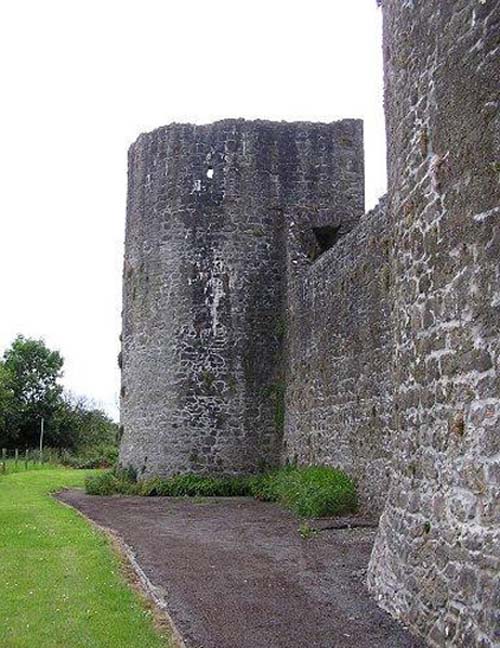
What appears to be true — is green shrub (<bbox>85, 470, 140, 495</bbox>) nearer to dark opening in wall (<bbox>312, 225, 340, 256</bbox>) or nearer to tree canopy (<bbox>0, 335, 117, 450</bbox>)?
dark opening in wall (<bbox>312, 225, 340, 256</bbox>)

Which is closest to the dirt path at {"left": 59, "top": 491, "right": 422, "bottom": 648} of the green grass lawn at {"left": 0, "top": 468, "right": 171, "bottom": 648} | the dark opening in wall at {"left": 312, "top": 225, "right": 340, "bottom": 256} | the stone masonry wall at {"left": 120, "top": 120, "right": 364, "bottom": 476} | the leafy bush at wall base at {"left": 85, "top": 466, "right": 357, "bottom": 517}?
the green grass lawn at {"left": 0, "top": 468, "right": 171, "bottom": 648}

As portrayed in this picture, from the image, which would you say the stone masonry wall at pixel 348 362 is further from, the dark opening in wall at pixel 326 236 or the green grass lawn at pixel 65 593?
the green grass lawn at pixel 65 593

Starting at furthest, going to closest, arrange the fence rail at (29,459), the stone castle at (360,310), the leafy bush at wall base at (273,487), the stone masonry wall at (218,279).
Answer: the fence rail at (29,459)
the stone masonry wall at (218,279)
the leafy bush at wall base at (273,487)
the stone castle at (360,310)

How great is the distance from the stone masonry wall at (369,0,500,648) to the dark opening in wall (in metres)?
12.4

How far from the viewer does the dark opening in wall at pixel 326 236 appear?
68.0 feet

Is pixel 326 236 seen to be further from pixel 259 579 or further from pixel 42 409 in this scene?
pixel 42 409

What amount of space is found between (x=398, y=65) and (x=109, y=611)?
6.00 meters

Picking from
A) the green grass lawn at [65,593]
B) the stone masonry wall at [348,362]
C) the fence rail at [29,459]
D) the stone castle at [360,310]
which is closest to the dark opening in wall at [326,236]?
the stone castle at [360,310]

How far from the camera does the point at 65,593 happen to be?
28.2 feet

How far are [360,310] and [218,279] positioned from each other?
7.35m

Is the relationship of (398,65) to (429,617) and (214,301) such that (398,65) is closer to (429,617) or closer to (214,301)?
(429,617)

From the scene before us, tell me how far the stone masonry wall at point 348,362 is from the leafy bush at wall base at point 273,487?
0.31 meters

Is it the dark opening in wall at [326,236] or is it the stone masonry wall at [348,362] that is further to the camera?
the dark opening in wall at [326,236]

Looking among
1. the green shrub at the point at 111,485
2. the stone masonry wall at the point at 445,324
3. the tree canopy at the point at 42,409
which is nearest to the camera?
the stone masonry wall at the point at 445,324
